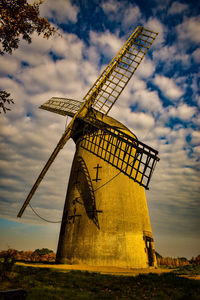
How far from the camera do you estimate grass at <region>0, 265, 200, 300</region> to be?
461 cm

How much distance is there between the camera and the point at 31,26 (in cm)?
573

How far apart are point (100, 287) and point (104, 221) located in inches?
147

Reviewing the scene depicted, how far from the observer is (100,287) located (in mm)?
5371

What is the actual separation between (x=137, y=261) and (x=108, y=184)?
378 cm

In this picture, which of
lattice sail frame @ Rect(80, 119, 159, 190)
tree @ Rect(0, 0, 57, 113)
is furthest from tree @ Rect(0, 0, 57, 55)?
lattice sail frame @ Rect(80, 119, 159, 190)

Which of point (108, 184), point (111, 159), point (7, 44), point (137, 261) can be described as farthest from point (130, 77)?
point (137, 261)

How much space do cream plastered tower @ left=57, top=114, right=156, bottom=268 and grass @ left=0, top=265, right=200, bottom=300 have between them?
6.60 feet

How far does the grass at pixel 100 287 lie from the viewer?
15.1 ft

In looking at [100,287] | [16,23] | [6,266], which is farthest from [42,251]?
[16,23]

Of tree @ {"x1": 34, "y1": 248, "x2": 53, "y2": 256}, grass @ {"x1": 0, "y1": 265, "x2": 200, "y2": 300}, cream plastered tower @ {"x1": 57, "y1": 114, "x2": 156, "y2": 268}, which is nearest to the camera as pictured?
grass @ {"x1": 0, "y1": 265, "x2": 200, "y2": 300}

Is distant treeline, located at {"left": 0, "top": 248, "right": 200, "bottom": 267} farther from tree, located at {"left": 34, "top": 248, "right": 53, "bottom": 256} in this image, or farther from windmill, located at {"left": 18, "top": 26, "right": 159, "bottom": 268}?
windmill, located at {"left": 18, "top": 26, "right": 159, "bottom": 268}

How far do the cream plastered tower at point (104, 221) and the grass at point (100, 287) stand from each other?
201 centimetres

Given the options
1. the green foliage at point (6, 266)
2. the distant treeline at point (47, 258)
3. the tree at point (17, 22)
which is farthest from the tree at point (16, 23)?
the distant treeline at point (47, 258)

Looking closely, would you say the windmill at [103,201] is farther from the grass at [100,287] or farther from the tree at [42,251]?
the tree at [42,251]
